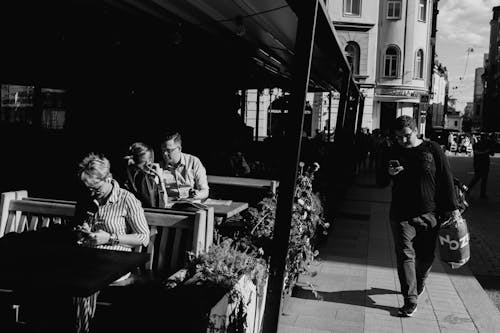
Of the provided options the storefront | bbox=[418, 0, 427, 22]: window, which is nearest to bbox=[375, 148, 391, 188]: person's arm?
the storefront

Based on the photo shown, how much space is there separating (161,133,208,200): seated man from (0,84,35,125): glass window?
21.2 feet

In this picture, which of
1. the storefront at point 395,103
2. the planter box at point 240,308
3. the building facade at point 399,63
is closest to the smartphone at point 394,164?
the planter box at point 240,308

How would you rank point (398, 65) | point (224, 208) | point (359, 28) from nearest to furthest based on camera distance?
point (224, 208), point (359, 28), point (398, 65)

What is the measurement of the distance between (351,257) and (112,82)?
7172 mm

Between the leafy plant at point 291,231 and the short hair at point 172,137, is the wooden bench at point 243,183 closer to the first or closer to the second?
the short hair at point 172,137

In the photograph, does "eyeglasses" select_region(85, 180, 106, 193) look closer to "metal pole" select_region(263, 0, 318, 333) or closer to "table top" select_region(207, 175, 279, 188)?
"metal pole" select_region(263, 0, 318, 333)

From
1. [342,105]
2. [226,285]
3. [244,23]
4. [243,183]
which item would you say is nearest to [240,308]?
[226,285]

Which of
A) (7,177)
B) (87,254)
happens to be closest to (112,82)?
(7,177)

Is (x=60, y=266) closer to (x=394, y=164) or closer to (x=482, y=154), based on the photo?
(x=394, y=164)

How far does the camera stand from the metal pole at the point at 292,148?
2.86m

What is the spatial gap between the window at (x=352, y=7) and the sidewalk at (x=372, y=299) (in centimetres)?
3133

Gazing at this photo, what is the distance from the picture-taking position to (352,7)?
1462 inches

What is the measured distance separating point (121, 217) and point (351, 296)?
8.79 feet

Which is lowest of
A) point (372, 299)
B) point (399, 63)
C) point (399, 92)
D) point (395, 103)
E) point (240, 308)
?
point (372, 299)
